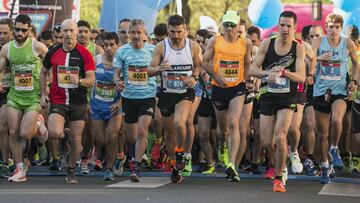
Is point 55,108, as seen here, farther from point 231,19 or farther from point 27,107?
point 231,19

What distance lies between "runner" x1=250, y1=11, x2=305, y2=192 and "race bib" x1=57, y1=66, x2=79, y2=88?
2226mm

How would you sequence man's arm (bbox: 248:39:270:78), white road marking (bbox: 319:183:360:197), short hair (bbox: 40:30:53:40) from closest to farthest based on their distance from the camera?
white road marking (bbox: 319:183:360:197) < man's arm (bbox: 248:39:270:78) < short hair (bbox: 40:30:53:40)

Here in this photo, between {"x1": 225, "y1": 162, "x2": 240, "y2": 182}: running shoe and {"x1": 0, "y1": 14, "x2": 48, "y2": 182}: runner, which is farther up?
{"x1": 0, "y1": 14, "x2": 48, "y2": 182}: runner

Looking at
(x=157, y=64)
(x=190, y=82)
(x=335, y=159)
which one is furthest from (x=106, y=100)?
(x=335, y=159)

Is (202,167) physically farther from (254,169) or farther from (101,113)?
(101,113)

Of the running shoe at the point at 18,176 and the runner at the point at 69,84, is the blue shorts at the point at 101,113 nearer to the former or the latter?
the runner at the point at 69,84

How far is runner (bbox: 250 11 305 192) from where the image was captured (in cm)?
1493

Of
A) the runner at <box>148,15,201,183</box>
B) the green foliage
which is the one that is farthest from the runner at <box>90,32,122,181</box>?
the green foliage

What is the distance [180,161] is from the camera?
15.9m

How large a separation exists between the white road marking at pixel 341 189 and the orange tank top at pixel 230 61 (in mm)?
1845

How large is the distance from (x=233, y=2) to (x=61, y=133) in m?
35.1

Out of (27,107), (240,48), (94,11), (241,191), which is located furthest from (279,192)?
(94,11)

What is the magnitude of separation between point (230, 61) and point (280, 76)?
1.69 m

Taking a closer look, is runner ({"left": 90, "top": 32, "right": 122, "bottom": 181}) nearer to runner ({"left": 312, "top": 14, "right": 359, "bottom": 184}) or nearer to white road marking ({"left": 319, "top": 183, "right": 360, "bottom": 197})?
runner ({"left": 312, "top": 14, "right": 359, "bottom": 184})
